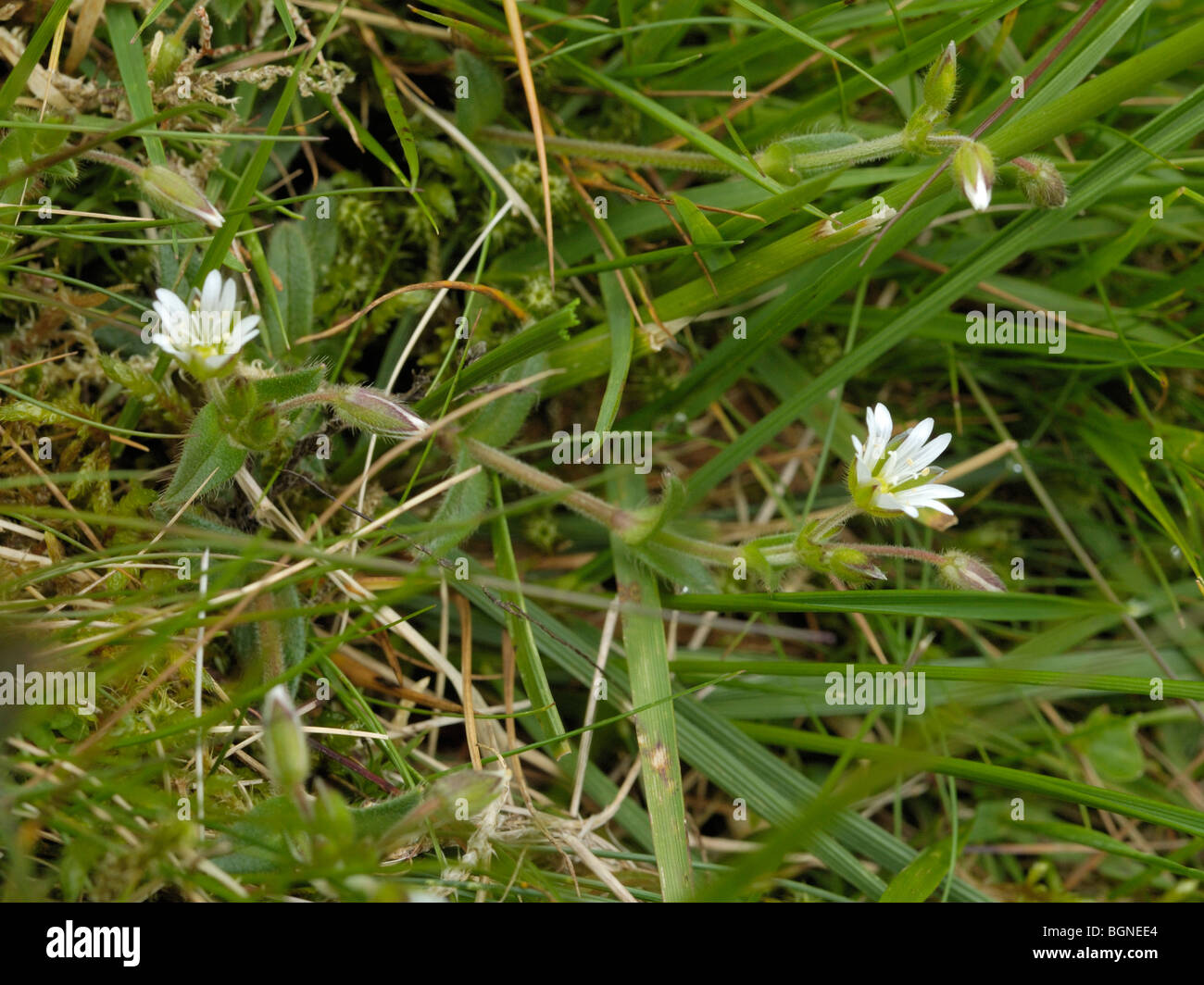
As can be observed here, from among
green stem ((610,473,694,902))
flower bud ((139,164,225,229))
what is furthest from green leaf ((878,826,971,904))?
flower bud ((139,164,225,229))

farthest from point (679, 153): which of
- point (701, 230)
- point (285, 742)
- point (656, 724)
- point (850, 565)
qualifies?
point (285, 742)

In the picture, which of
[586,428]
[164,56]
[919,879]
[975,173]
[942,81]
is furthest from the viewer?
[586,428]

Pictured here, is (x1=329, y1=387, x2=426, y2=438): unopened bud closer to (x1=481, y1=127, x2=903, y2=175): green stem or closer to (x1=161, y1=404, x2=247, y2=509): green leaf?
(x1=161, y1=404, x2=247, y2=509): green leaf

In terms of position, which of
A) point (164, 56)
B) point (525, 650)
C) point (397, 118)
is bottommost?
point (525, 650)

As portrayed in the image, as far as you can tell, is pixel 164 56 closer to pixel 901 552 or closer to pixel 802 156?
pixel 802 156

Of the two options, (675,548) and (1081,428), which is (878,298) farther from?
(675,548)

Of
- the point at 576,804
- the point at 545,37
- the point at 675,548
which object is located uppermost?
the point at 545,37
